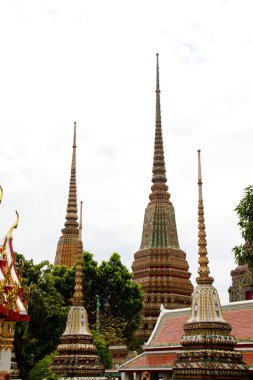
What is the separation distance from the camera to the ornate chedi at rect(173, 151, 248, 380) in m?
16.6

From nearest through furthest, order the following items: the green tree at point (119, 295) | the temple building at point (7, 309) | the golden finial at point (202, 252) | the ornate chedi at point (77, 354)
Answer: the temple building at point (7, 309), the golden finial at point (202, 252), the ornate chedi at point (77, 354), the green tree at point (119, 295)

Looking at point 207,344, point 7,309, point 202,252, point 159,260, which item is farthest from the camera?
point 159,260

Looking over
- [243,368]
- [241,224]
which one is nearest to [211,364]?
[243,368]

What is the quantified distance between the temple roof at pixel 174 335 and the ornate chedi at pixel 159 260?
70.7 ft

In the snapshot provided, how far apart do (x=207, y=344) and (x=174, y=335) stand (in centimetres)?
1206

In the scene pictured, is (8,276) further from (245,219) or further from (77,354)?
(245,219)

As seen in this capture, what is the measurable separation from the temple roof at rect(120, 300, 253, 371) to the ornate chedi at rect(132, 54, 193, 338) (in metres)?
21.6

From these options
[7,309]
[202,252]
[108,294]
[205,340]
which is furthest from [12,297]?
[108,294]

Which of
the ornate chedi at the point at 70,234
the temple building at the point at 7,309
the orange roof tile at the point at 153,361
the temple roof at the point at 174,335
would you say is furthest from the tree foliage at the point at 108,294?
the temple building at the point at 7,309

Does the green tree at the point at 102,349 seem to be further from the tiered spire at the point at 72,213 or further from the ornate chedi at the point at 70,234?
the tiered spire at the point at 72,213

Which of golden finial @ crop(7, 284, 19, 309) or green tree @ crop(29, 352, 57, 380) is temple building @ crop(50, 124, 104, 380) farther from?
golden finial @ crop(7, 284, 19, 309)

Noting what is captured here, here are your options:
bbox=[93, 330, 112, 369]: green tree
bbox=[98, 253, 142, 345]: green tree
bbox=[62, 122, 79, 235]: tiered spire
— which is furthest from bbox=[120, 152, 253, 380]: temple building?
bbox=[62, 122, 79, 235]: tiered spire

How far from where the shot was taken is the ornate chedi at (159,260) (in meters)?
52.5

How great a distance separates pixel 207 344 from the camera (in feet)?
55.3
